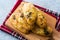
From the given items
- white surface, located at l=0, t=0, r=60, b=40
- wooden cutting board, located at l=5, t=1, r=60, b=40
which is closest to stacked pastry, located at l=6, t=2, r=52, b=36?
wooden cutting board, located at l=5, t=1, r=60, b=40

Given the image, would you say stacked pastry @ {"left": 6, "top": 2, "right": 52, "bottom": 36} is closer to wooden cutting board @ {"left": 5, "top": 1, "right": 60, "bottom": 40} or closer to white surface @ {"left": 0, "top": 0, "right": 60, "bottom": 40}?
wooden cutting board @ {"left": 5, "top": 1, "right": 60, "bottom": 40}

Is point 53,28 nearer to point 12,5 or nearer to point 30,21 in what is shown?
point 30,21

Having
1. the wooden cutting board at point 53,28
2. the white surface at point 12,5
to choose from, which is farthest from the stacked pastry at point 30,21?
the white surface at point 12,5

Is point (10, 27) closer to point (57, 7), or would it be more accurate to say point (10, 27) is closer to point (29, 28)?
point (29, 28)

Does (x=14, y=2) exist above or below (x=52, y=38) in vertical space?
above

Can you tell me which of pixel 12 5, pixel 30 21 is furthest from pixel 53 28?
pixel 12 5

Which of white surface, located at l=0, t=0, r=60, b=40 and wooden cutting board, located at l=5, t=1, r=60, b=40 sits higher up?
white surface, located at l=0, t=0, r=60, b=40

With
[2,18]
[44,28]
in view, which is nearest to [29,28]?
[44,28]

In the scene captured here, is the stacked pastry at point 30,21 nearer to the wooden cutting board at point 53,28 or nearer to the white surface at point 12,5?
the wooden cutting board at point 53,28
